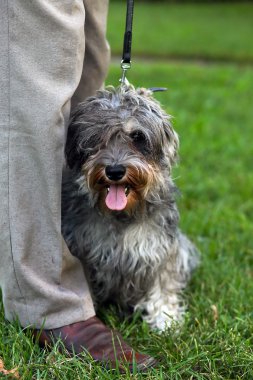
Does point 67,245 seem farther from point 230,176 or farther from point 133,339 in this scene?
point 230,176

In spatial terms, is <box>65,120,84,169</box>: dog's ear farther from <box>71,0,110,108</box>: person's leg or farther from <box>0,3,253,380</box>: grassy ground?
<box>0,3,253,380</box>: grassy ground

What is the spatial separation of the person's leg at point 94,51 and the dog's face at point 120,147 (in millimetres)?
349

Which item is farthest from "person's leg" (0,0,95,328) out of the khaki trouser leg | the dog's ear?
the dog's ear

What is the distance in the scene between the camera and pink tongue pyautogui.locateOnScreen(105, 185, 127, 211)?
325 centimetres

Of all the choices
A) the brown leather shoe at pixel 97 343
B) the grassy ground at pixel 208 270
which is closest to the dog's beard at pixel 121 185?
the brown leather shoe at pixel 97 343

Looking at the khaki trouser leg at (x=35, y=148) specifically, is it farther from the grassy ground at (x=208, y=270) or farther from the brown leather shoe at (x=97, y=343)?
the grassy ground at (x=208, y=270)

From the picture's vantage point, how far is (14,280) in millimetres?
3117

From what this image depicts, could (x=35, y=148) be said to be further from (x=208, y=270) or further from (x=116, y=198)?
(x=208, y=270)

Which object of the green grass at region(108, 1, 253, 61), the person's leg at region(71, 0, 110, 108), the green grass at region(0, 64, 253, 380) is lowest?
the green grass at region(108, 1, 253, 61)

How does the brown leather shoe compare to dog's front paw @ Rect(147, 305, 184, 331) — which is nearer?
the brown leather shoe

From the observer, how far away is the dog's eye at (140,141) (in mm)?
3291

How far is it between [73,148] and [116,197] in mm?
357

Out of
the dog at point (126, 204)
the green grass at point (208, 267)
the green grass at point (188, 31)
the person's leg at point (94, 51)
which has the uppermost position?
the person's leg at point (94, 51)

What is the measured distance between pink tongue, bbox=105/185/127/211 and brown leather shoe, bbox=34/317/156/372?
23.0 inches
